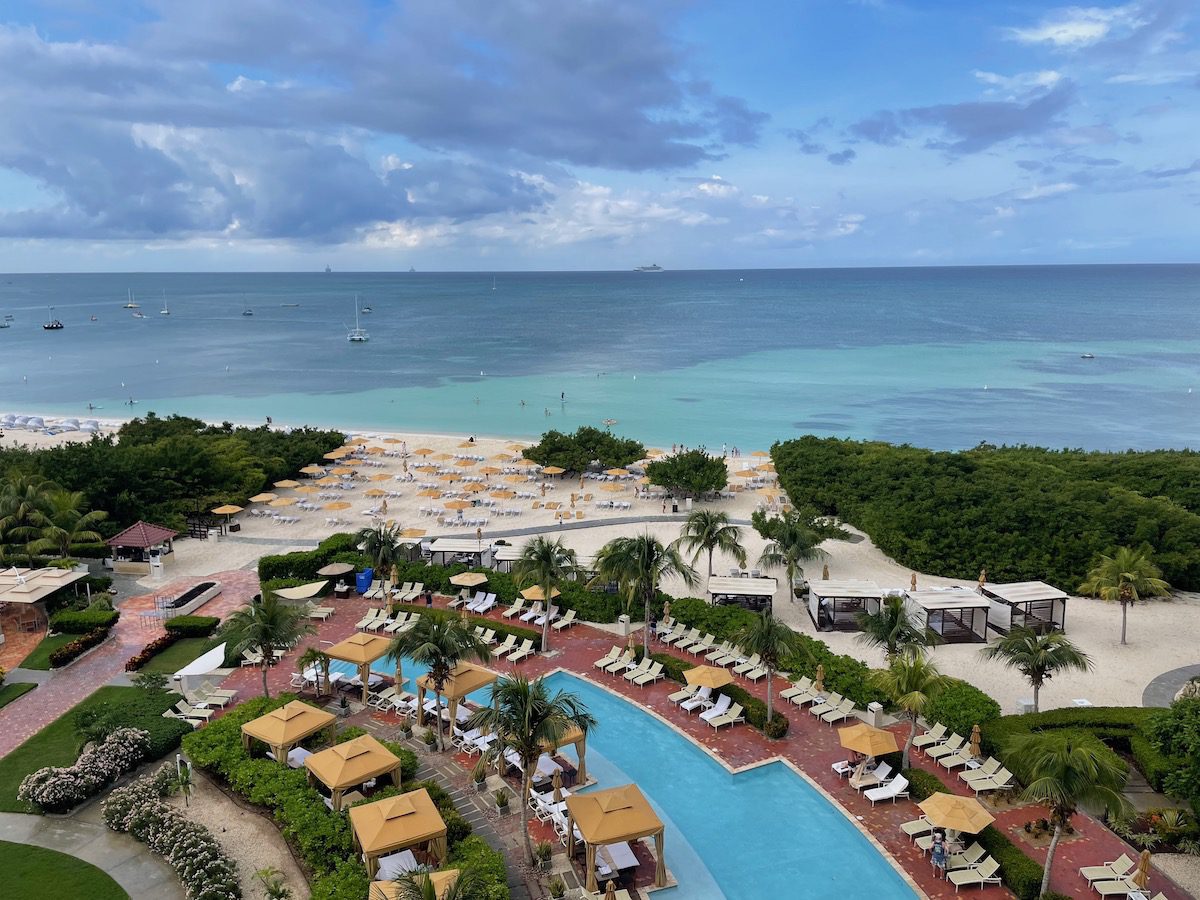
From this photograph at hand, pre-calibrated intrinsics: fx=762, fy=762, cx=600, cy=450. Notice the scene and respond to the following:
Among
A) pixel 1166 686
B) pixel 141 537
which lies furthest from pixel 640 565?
pixel 141 537

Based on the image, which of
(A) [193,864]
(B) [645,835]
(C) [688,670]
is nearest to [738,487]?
(C) [688,670]

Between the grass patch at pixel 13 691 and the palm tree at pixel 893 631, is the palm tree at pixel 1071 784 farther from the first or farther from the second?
the grass patch at pixel 13 691

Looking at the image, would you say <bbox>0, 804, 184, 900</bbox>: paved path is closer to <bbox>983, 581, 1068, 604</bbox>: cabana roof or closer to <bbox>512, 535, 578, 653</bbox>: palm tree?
<bbox>512, 535, 578, 653</bbox>: palm tree

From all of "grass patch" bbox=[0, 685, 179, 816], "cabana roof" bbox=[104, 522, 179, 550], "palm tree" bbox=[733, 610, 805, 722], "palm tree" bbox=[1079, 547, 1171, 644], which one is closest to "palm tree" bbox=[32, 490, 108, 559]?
"cabana roof" bbox=[104, 522, 179, 550]

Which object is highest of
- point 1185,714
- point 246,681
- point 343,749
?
point 1185,714

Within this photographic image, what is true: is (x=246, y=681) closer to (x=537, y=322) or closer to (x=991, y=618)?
(x=991, y=618)

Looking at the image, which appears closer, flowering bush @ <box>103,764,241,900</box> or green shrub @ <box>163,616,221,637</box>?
flowering bush @ <box>103,764,241,900</box>
